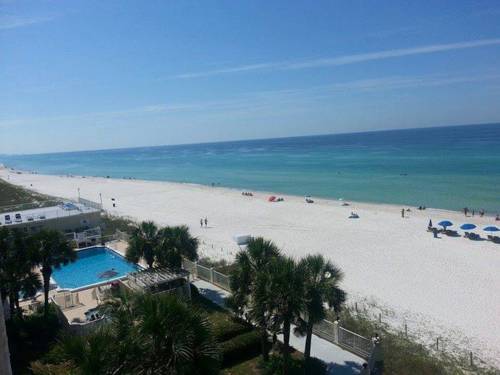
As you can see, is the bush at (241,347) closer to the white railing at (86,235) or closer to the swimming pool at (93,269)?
the swimming pool at (93,269)

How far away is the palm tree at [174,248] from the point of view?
1659 cm

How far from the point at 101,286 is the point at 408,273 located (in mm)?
15835

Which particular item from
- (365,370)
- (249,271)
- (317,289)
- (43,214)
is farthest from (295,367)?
(43,214)

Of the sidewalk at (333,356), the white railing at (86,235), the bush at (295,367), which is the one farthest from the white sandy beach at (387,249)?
the white railing at (86,235)

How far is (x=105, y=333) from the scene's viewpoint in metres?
6.52

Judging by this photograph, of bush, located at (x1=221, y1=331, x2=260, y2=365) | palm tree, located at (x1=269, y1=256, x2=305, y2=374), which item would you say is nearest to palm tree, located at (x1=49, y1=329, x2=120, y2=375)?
palm tree, located at (x1=269, y1=256, x2=305, y2=374)

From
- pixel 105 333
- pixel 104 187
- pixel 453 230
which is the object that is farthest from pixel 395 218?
pixel 104 187

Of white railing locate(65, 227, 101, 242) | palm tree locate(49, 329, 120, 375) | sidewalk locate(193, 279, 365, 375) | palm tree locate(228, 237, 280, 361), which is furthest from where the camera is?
white railing locate(65, 227, 101, 242)

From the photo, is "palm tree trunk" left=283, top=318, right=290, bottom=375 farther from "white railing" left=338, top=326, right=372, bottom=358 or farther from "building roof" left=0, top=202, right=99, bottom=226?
"building roof" left=0, top=202, right=99, bottom=226

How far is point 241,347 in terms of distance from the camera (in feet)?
41.8

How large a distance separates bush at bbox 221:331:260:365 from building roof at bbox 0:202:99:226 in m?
19.1

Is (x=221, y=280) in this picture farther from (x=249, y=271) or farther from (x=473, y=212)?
(x=473, y=212)

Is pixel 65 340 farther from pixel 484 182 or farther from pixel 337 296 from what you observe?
pixel 484 182

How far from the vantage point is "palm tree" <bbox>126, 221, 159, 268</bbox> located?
16891 millimetres
